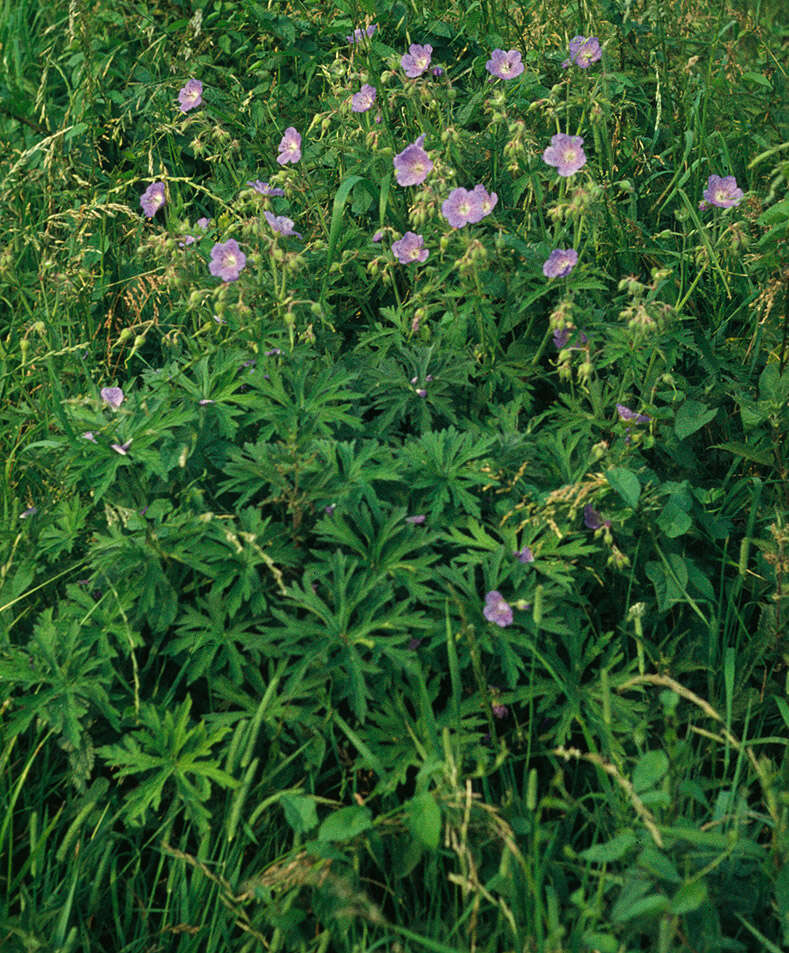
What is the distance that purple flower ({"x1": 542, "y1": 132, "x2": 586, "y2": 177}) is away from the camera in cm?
259

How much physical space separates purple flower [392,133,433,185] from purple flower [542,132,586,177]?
11.9 inches

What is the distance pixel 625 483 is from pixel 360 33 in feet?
5.88

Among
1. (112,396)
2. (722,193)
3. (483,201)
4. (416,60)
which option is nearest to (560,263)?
(483,201)

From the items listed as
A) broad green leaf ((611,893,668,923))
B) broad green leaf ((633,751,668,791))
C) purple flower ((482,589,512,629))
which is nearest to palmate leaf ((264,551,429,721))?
purple flower ((482,589,512,629))

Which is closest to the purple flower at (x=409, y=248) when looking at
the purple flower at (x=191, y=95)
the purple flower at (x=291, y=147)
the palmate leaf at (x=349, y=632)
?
the purple flower at (x=291, y=147)

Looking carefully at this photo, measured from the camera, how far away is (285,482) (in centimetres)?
213

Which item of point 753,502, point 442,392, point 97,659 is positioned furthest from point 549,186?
point 97,659

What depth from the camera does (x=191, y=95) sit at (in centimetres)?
335

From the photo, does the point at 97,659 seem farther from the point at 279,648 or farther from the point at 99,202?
the point at 99,202

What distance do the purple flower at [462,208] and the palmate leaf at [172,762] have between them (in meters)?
1.25

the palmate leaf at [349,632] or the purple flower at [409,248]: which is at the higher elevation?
the purple flower at [409,248]

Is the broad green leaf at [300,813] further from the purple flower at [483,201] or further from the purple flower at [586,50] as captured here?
the purple flower at [586,50]

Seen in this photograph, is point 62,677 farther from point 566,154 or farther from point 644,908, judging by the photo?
point 566,154

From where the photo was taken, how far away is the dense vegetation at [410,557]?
188cm
